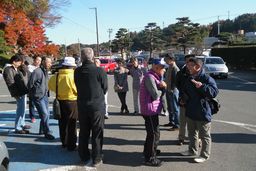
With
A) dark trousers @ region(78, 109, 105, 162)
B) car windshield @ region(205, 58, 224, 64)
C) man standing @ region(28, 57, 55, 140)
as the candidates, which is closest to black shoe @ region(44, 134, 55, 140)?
man standing @ region(28, 57, 55, 140)

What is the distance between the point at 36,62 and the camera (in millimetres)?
8664

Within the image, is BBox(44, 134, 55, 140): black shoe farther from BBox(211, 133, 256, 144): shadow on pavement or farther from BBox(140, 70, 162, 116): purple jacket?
BBox(211, 133, 256, 144): shadow on pavement

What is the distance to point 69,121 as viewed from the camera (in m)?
7.28

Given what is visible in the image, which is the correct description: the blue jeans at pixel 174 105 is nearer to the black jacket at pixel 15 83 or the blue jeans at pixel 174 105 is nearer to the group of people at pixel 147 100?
the group of people at pixel 147 100

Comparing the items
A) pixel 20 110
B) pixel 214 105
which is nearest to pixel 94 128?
pixel 214 105

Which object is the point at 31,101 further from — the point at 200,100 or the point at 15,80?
the point at 200,100

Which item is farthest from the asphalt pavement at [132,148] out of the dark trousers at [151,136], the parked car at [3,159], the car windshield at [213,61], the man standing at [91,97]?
the car windshield at [213,61]

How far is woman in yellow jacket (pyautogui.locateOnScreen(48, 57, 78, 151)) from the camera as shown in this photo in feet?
23.5

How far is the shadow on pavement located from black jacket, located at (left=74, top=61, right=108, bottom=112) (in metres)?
2.92

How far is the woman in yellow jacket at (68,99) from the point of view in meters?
7.18

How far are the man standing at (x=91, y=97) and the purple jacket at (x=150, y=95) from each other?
672 millimetres

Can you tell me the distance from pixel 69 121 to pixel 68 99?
0.44 metres

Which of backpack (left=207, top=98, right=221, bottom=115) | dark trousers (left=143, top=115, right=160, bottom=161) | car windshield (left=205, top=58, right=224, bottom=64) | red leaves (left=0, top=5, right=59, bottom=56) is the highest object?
red leaves (left=0, top=5, right=59, bottom=56)

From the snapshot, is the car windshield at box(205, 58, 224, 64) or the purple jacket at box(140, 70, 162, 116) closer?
the purple jacket at box(140, 70, 162, 116)
